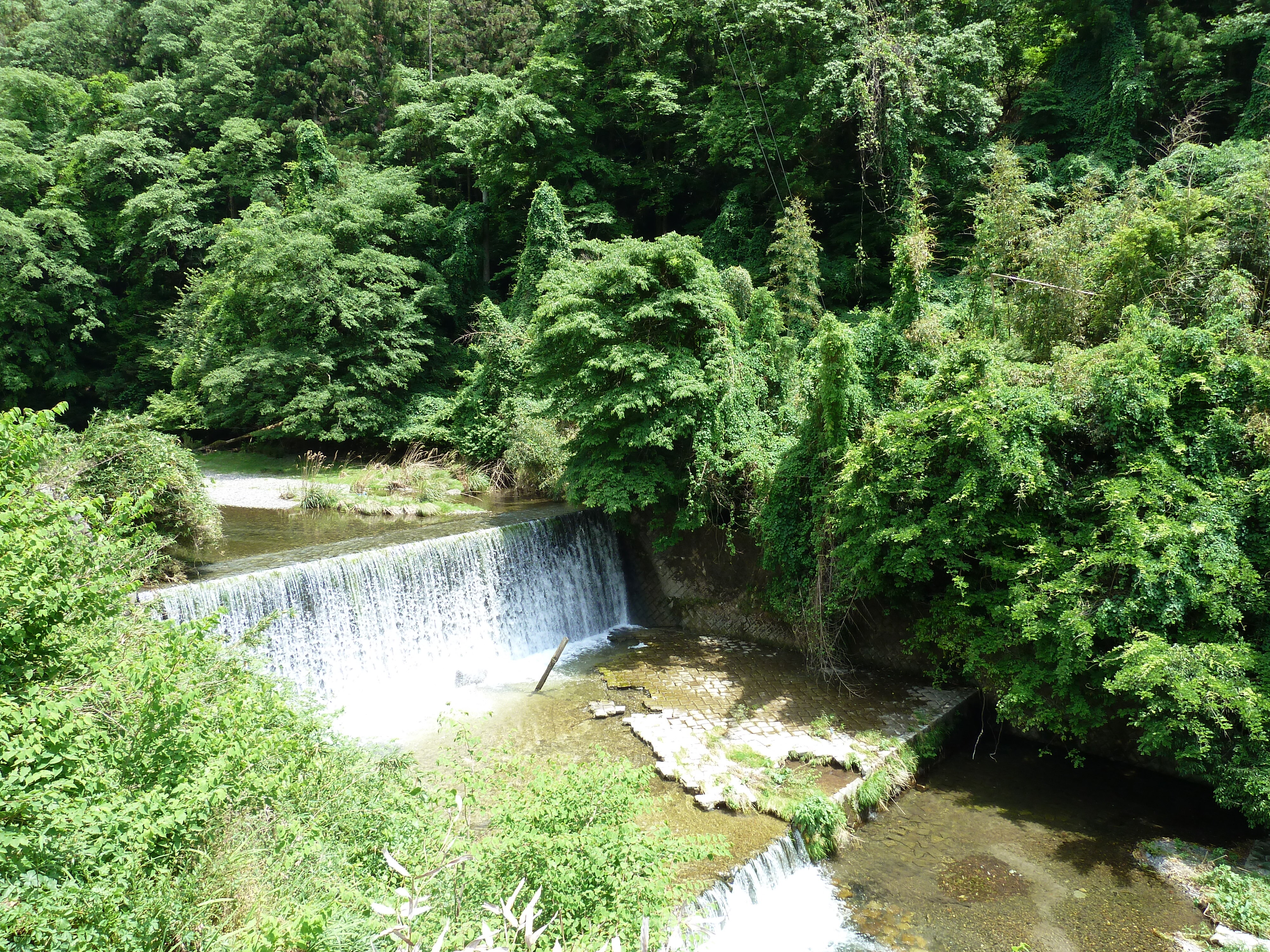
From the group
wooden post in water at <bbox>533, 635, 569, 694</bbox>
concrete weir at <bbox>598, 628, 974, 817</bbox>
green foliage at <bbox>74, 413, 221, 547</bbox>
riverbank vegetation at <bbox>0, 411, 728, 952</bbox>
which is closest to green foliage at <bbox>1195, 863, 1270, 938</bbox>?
concrete weir at <bbox>598, 628, 974, 817</bbox>

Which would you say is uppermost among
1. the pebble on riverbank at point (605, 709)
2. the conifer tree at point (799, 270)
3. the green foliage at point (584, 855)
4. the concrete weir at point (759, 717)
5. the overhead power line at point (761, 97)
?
the overhead power line at point (761, 97)

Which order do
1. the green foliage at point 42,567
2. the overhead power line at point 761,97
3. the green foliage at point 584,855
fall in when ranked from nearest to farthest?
the green foliage at point 42,567
the green foliage at point 584,855
the overhead power line at point 761,97

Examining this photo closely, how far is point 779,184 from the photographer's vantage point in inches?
733

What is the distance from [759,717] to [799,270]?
1105 centimetres

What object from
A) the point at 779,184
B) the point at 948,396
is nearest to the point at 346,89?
the point at 779,184

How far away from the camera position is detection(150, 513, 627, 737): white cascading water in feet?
28.3

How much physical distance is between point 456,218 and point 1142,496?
22.1 meters

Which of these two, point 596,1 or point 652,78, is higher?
point 596,1

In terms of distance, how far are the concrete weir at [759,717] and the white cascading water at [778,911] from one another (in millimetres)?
631

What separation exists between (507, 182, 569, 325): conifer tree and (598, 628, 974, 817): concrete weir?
42.8 feet

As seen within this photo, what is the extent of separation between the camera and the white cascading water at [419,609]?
864cm

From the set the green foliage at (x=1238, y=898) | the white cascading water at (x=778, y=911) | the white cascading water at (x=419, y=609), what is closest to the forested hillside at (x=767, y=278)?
the green foliage at (x=1238, y=898)

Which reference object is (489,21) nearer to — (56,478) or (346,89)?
(346,89)

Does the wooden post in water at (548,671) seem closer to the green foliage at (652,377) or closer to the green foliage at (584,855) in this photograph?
the green foliage at (652,377)
